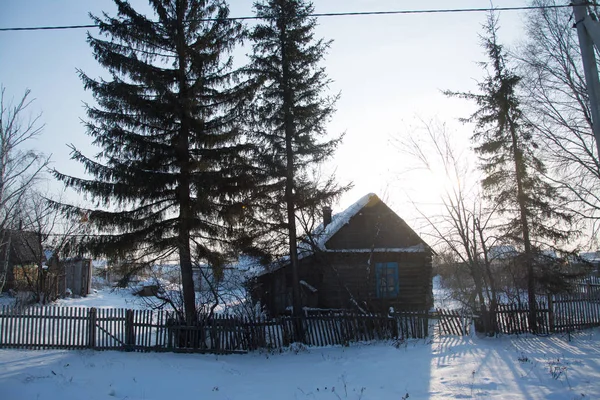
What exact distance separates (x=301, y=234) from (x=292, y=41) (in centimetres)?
761

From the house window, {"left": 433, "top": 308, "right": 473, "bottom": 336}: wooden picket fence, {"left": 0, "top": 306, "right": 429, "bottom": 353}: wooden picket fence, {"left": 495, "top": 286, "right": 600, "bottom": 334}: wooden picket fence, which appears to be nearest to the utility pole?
{"left": 0, "top": 306, "right": 429, "bottom": 353}: wooden picket fence

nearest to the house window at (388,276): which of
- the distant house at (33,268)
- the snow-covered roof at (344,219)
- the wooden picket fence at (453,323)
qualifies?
the snow-covered roof at (344,219)

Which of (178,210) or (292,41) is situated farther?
(292,41)

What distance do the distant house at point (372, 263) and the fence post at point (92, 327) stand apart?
344 inches

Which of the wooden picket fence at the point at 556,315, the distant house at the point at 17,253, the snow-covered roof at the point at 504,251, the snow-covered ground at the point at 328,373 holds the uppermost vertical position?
the distant house at the point at 17,253

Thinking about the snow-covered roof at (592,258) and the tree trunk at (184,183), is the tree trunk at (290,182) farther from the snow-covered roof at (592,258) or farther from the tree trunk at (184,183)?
the snow-covered roof at (592,258)

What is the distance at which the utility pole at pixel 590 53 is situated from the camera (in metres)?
6.05

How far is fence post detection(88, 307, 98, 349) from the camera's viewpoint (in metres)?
13.2

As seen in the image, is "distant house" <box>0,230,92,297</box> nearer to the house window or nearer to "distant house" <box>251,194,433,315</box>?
"distant house" <box>251,194,433,315</box>

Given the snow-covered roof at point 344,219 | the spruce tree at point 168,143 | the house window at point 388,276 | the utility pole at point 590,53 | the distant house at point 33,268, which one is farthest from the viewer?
the distant house at point 33,268

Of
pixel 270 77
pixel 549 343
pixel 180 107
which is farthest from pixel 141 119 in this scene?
pixel 549 343

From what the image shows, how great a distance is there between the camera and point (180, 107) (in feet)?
43.9

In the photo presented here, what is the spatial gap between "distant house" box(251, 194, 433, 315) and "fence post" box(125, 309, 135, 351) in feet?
27.2

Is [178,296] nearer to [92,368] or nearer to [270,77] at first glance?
[92,368]
